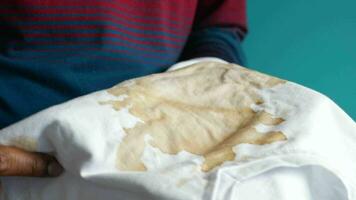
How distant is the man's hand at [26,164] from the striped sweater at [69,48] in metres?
0.12

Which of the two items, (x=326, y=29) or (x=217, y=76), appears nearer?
(x=217, y=76)

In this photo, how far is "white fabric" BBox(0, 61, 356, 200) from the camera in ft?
1.00

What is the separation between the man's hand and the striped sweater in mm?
123

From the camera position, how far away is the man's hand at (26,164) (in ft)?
1.07

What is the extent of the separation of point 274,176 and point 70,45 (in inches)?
11.6

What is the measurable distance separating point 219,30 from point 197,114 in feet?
1.14

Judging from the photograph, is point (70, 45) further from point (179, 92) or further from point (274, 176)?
point (274, 176)

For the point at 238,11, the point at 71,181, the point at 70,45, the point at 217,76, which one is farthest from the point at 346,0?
the point at 71,181

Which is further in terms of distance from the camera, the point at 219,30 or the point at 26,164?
the point at 219,30

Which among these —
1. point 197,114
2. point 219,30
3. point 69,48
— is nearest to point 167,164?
point 197,114

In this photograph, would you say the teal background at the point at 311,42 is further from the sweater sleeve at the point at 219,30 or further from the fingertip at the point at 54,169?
the fingertip at the point at 54,169

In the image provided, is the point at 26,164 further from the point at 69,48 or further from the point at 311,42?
the point at 311,42

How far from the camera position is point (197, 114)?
1.29ft

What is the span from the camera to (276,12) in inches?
31.4
